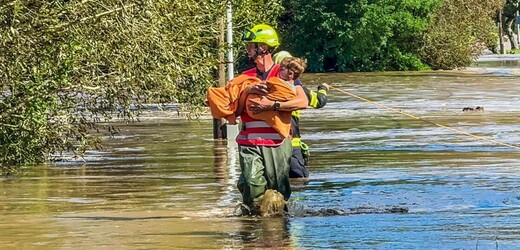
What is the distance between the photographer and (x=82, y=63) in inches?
675

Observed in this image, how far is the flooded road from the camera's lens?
981 cm

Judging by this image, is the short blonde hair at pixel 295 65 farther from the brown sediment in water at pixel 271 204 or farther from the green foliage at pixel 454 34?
the green foliage at pixel 454 34

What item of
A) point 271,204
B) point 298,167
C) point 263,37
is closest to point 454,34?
point 298,167

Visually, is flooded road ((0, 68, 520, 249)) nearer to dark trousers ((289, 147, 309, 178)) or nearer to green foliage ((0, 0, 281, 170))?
dark trousers ((289, 147, 309, 178))

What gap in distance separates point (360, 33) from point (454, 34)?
4.74 metres

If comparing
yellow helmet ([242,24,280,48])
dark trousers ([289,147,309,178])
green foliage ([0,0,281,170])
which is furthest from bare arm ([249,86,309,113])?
dark trousers ([289,147,309,178])

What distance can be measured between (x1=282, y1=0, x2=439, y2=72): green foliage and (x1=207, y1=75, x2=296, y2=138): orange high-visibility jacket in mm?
52526

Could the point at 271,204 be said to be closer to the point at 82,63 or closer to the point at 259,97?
the point at 259,97

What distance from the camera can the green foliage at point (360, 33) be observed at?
63844 millimetres

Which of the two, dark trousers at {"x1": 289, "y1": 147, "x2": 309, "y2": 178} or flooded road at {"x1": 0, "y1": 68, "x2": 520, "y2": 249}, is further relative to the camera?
dark trousers at {"x1": 289, "y1": 147, "x2": 309, "y2": 178}

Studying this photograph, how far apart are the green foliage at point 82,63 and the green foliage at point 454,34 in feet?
150

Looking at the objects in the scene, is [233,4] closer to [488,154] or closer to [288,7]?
[488,154]

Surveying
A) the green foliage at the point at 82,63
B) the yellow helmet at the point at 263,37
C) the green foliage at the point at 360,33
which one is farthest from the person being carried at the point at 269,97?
the green foliage at the point at 360,33

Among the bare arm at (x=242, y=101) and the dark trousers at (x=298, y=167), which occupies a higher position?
the bare arm at (x=242, y=101)
